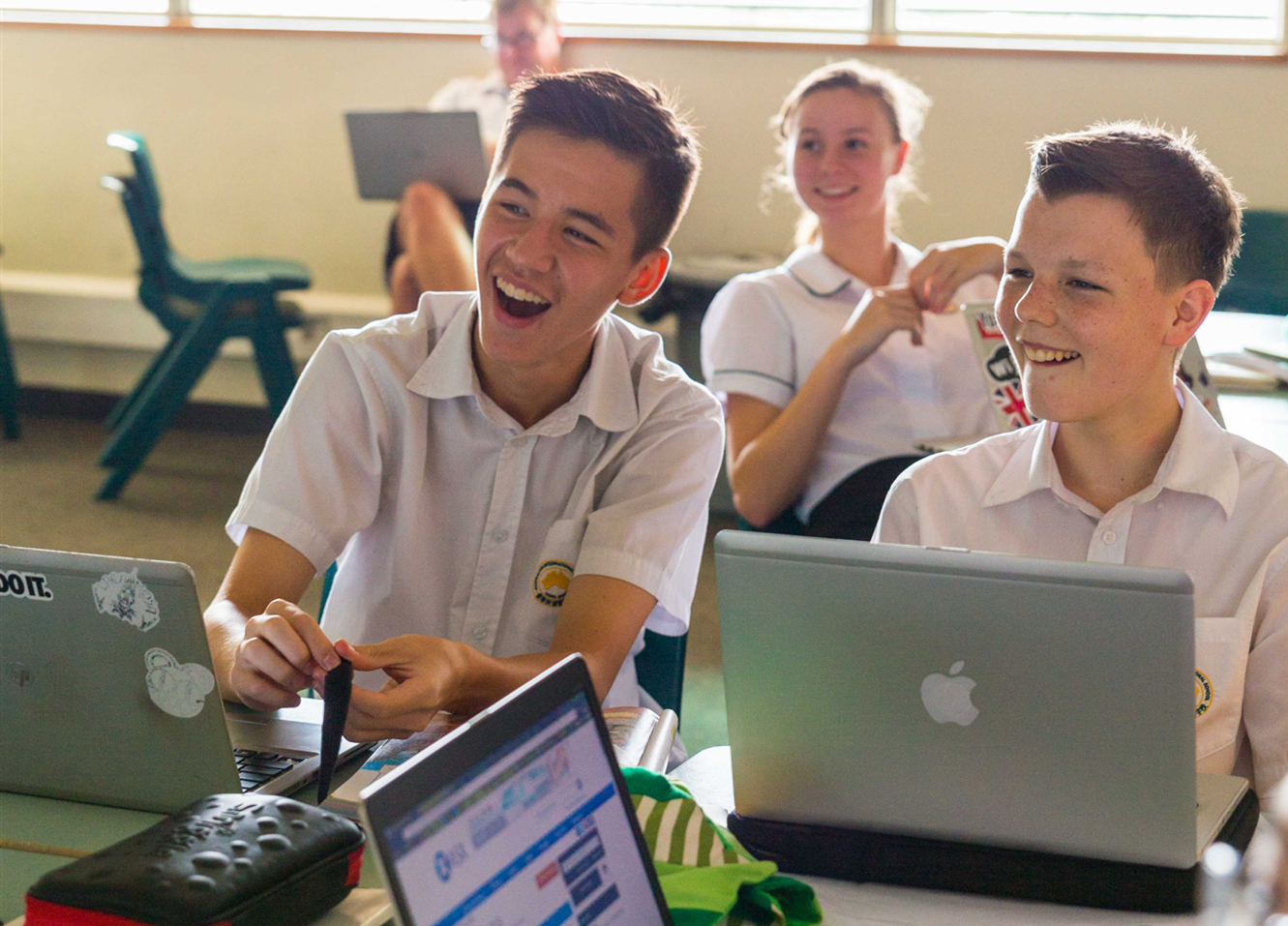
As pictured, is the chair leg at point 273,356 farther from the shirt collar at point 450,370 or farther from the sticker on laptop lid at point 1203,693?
the sticker on laptop lid at point 1203,693

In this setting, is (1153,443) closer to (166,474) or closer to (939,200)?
(939,200)

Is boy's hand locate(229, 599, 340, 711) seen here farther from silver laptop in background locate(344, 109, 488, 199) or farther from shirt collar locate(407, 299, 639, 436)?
silver laptop in background locate(344, 109, 488, 199)

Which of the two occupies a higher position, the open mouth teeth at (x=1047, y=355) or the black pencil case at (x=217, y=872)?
the open mouth teeth at (x=1047, y=355)

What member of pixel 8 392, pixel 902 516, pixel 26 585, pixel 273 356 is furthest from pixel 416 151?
pixel 26 585

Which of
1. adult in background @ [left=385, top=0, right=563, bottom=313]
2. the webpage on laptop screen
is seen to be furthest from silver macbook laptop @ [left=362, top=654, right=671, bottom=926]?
adult in background @ [left=385, top=0, right=563, bottom=313]

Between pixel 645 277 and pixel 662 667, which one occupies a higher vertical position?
Result: pixel 645 277

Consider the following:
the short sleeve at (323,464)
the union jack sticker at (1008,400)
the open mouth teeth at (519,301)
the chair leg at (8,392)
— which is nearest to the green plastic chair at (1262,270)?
the union jack sticker at (1008,400)

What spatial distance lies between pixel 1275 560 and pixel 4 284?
4.82m

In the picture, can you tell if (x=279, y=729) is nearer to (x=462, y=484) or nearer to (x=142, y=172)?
(x=462, y=484)

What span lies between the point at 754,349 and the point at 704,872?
1485 millimetres

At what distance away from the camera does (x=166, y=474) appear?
4.42 metres

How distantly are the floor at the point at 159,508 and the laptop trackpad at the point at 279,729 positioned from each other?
146cm

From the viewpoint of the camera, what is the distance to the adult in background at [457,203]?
12.9ft

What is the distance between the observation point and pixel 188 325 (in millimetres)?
4215
